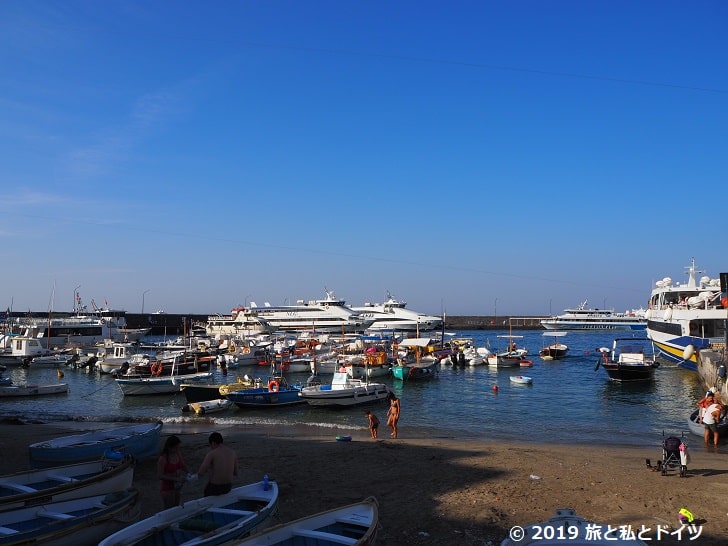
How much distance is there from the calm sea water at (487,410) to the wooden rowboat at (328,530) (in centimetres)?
1598

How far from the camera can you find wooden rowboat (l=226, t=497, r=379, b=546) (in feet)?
26.5

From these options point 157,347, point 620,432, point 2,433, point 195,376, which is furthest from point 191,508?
point 157,347

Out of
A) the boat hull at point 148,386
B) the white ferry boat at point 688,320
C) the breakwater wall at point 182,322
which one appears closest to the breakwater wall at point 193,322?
the breakwater wall at point 182,322

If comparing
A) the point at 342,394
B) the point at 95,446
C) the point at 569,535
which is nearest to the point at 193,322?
the point at 342,394

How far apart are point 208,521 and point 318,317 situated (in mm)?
110234

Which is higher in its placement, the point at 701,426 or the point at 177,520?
the point at 177,520

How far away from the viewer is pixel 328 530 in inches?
344

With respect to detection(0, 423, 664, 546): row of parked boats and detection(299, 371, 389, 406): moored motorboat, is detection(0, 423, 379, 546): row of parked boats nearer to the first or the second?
detection(0, 423, 664, 546): row of parked boats

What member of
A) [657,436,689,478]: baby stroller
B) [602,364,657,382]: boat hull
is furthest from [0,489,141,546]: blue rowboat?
[602,364,657,382]: boat hull

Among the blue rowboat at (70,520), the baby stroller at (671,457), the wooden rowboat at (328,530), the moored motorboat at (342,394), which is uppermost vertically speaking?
the wooden rowboat at (328,530)

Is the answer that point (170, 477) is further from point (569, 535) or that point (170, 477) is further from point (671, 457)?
point (671, 457)

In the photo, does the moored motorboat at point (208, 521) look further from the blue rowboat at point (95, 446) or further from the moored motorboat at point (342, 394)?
the moored motorboat at point (342, 394)

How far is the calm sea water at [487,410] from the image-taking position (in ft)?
86.5

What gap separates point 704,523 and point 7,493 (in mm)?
13520
